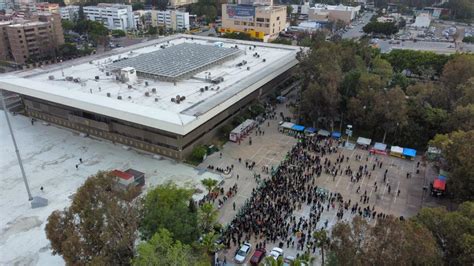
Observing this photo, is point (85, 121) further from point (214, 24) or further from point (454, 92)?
point (214, 24)

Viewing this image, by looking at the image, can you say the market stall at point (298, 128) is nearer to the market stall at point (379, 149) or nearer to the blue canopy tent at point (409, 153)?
the market stall at point (379, 149)

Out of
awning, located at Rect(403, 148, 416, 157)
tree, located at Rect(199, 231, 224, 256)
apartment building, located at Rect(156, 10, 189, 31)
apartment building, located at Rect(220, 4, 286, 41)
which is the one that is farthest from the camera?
apartment building, located at Rect(156, 10, 189, 31)

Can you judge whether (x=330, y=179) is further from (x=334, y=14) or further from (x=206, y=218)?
(x=334, y=14)

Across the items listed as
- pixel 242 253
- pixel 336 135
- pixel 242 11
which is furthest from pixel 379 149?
pixel 242 11

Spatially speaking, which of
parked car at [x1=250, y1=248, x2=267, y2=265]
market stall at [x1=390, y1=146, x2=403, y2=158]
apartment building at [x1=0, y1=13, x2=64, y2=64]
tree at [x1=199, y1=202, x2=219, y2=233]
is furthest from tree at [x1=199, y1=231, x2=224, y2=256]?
apartment building at [x1=0, y1=13, x2=64, y2=64]

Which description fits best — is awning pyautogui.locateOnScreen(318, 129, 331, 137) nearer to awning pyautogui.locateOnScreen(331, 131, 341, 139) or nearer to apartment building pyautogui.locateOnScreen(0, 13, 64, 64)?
awning pyautogui.locateOnScreen(331, 131, 341, 139)

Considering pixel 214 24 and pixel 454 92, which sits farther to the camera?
pixel 214 24

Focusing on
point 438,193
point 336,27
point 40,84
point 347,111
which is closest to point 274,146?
point 347,111
